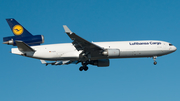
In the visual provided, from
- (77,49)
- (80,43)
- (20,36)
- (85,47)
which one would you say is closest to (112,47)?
(85,47)

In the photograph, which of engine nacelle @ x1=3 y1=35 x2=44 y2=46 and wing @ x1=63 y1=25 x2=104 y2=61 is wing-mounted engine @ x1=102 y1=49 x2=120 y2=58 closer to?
Answer: wing @ x1=63 y1=25 x2=104 y2=61

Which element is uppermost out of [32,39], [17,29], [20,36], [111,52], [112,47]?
[17,29]

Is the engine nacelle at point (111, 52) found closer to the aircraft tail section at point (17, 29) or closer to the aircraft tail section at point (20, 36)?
the aircraft tail section at point (20, 36)

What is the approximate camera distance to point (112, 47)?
1409 inches

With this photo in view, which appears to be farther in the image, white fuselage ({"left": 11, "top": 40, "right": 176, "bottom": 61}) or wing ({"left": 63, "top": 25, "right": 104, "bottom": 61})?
white fuselage ({"left": 11, "top": 40, "right": 176, "bottom": 61})

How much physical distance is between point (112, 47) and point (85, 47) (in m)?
4.70

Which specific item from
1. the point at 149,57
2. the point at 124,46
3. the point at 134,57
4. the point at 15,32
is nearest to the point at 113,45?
the point at 124,46

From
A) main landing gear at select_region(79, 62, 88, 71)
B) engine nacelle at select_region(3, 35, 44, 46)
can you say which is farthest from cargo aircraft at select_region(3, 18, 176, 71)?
main landing gear at select_region(79, 62, 88, 71)

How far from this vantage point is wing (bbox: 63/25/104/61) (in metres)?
30.9

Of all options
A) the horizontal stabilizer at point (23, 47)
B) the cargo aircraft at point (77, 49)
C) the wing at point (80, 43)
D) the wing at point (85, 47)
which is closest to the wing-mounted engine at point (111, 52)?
the cargo aircraft at point (77, 49)

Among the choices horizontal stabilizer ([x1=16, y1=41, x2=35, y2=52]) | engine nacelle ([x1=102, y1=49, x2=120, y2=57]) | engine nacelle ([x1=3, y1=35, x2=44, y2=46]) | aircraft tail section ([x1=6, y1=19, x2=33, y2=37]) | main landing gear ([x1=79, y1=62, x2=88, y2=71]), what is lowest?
main landing gear ([x1=79, y1=62, x2=88, y2=71])

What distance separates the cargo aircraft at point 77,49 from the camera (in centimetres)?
3375

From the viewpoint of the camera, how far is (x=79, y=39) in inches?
1241

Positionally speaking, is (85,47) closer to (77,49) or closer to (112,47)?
(77,49)
